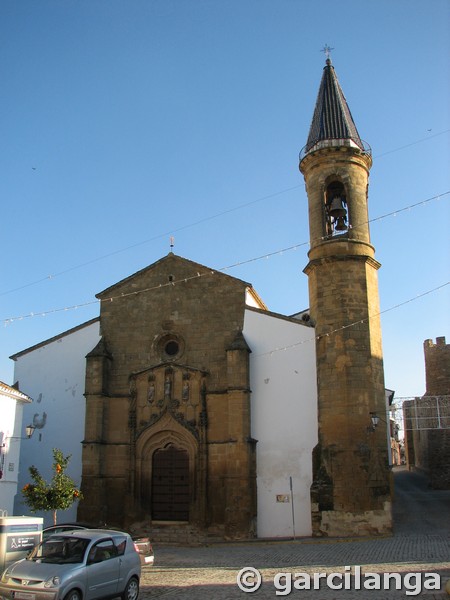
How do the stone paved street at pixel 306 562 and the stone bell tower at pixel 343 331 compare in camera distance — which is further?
the stone bell tower at pixel 343 331

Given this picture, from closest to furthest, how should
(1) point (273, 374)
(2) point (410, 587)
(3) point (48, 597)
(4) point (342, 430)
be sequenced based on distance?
1. (3) point (48, 597)
2. (2) point (410, 587)
3. (4) point (342, 430)
4. (1) point (273, 374)

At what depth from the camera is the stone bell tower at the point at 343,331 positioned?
73.7 feet

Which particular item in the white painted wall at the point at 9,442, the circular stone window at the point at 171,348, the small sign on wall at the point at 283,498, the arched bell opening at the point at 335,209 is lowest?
the small sign on wall at the point at 283,498

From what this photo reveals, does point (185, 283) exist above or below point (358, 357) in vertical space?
above

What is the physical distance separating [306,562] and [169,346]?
1215 centimetres

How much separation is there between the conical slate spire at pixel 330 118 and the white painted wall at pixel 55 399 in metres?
12.6

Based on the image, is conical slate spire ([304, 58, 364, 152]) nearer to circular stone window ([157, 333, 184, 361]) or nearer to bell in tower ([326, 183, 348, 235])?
bell in tower ([326, 183, 348, 235])

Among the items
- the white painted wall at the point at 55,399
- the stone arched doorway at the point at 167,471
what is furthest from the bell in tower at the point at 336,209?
the white painted wall at the point at 55,399

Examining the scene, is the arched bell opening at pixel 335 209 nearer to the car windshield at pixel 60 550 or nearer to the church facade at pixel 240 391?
the church facade at pixel 240 391

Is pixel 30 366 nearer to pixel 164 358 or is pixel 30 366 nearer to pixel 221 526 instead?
pixel 164 358

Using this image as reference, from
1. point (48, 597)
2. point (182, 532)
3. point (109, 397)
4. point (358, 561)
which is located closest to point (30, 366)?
point (109, 397)

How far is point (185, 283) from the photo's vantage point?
2742cm

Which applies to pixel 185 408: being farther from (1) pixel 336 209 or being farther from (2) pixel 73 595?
(2) pixel 73 595

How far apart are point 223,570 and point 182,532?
8913 mm
